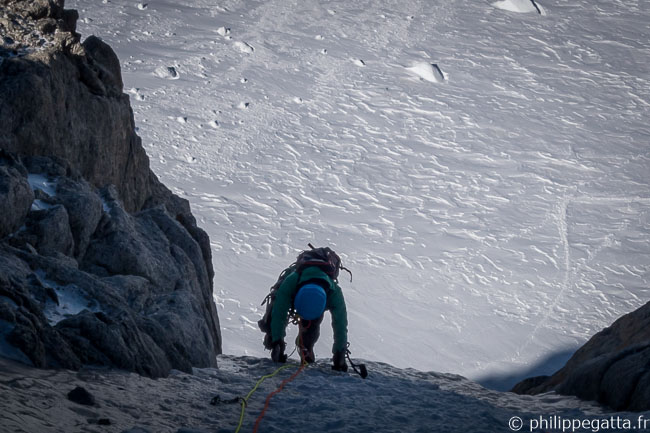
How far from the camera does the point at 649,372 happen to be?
4.45 metres

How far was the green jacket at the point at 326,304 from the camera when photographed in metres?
5.12

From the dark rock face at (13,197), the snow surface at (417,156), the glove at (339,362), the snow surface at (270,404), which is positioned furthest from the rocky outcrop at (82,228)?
the snow surface at (417,156)

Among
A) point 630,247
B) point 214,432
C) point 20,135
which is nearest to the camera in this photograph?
point 214,432

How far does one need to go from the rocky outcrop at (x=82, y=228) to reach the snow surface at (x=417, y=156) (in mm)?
6627

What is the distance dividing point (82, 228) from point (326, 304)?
1.99 meters

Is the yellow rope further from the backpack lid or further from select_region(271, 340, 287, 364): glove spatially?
the backpack lid

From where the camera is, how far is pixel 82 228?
5141 mm

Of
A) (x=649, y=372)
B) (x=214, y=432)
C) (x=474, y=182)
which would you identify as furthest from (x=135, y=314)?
(x=474, y=182)

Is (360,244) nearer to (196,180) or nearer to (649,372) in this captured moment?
(196,180)

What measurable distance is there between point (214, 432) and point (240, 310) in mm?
10419

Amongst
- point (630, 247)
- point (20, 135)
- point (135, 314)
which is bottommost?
point (630, 247)

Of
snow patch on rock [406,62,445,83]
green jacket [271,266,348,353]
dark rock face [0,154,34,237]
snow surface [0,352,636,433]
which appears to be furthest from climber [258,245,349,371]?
→ snow patch on rock [406,62,445,83]

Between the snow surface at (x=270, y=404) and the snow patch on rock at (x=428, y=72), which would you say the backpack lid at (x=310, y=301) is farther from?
the snow patch on rock at (x=428, y=72)

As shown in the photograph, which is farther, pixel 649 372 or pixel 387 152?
pixel 387 152
